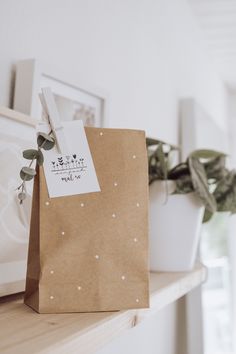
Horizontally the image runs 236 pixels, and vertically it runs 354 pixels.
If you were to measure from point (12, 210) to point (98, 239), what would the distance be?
15 cm

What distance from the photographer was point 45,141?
43cm

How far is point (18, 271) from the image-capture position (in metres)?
0.52

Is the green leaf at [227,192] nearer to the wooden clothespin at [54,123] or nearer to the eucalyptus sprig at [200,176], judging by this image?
the eucalyptus sprig at [200,176]

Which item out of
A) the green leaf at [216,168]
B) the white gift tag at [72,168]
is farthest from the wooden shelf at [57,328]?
the green leaf at [216,168]

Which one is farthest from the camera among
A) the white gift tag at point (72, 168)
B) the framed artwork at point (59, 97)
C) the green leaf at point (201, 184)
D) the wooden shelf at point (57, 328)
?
the green leaf at point (201, 184)

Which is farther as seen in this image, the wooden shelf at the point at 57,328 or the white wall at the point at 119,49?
the white wall at the point at 119,49

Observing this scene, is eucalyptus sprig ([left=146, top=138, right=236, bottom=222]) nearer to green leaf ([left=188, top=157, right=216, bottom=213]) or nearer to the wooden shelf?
green leaf ([left=188, top=157, right=216, bottom=213])

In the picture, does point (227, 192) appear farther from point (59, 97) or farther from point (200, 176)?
point (59, 97)

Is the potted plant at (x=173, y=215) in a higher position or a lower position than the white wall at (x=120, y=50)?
lower

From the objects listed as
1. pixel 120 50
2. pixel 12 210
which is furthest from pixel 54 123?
pixel 120 50

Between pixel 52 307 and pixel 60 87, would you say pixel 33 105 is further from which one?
pixel 52 307

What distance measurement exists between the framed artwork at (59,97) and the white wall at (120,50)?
0.02m

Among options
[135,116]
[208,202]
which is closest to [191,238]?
[208,202]

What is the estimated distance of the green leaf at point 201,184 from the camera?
0.76 m
